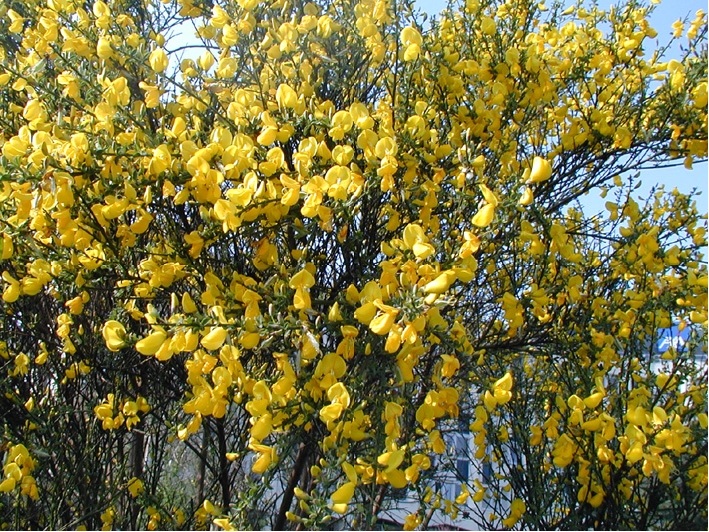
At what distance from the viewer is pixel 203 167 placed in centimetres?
137

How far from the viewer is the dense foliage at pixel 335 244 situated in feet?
4.59

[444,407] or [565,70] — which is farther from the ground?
[565,70]

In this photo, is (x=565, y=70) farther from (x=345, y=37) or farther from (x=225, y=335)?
(x=225, y=335)

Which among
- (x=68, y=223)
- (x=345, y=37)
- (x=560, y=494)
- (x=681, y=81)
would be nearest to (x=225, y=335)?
(x=68, y=223)

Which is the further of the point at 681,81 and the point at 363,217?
the point at 681,81

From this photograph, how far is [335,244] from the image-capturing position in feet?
6.65

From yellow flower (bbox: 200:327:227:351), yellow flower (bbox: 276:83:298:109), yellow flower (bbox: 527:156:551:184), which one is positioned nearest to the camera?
yellow flower (bbox: 200:327:227:351)

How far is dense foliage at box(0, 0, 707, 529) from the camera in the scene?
1.40 meters

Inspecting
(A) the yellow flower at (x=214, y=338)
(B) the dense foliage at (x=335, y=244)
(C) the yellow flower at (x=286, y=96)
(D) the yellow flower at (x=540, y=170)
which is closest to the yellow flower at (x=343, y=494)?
(B) the dense foliage at (x=335, y=244)

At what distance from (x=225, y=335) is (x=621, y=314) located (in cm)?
157

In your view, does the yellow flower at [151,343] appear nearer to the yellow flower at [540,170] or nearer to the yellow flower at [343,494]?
the yellow flower at [343,494]

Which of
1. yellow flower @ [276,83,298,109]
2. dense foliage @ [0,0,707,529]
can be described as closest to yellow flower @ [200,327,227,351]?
dense foliage @ [0,0,707,529]

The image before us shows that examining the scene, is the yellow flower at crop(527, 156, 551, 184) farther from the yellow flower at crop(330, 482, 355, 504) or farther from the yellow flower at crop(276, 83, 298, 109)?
the yellow flower at crop(330, 482, 355, 504)

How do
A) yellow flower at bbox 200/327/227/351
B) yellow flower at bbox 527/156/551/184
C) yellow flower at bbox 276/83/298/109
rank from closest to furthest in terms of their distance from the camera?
yellow flower at bbox 200/327/227/351
yellow flower at bbox 527/156/551/184
yellow flower at bbox 276/83/298/109
